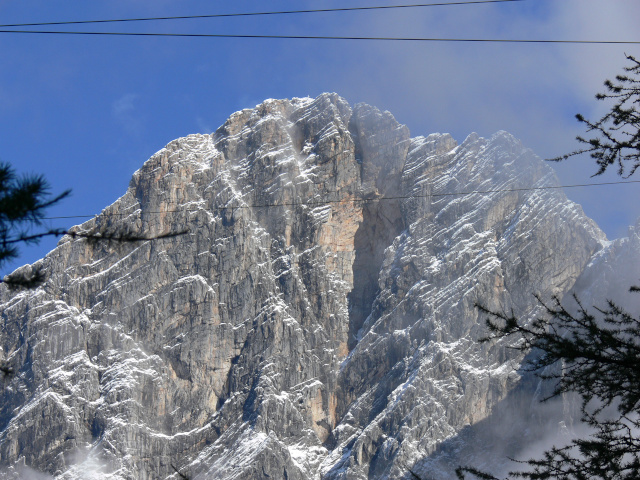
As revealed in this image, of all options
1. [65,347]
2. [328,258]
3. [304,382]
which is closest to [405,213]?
[328,258]

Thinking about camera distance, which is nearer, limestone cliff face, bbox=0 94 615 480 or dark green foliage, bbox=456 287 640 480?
dark green foliage, bbox=456 287 640 480

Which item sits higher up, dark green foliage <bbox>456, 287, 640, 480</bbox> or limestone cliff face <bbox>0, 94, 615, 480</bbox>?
limestone cliff face <bbox>0, 94, 615, 480</bbox>

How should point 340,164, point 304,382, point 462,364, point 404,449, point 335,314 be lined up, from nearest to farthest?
point 404,449 < point 462,364 < point 304,382 < point 335,314 < point 340,164

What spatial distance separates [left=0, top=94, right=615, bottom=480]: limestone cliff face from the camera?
136 metres

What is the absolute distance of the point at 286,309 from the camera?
147 metres

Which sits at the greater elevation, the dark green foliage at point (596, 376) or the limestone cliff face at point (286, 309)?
the limestone cliff face at point (286, 309)

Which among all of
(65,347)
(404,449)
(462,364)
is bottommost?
(404,449)

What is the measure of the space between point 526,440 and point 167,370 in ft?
155

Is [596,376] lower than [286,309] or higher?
lower

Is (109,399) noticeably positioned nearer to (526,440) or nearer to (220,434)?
(220,434)

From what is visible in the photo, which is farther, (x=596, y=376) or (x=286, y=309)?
(x=286, y=309)

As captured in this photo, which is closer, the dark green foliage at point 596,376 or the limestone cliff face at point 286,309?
the dark green foliage at point 596,376

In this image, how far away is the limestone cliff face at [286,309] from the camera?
135500mm

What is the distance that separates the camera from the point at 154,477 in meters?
138
